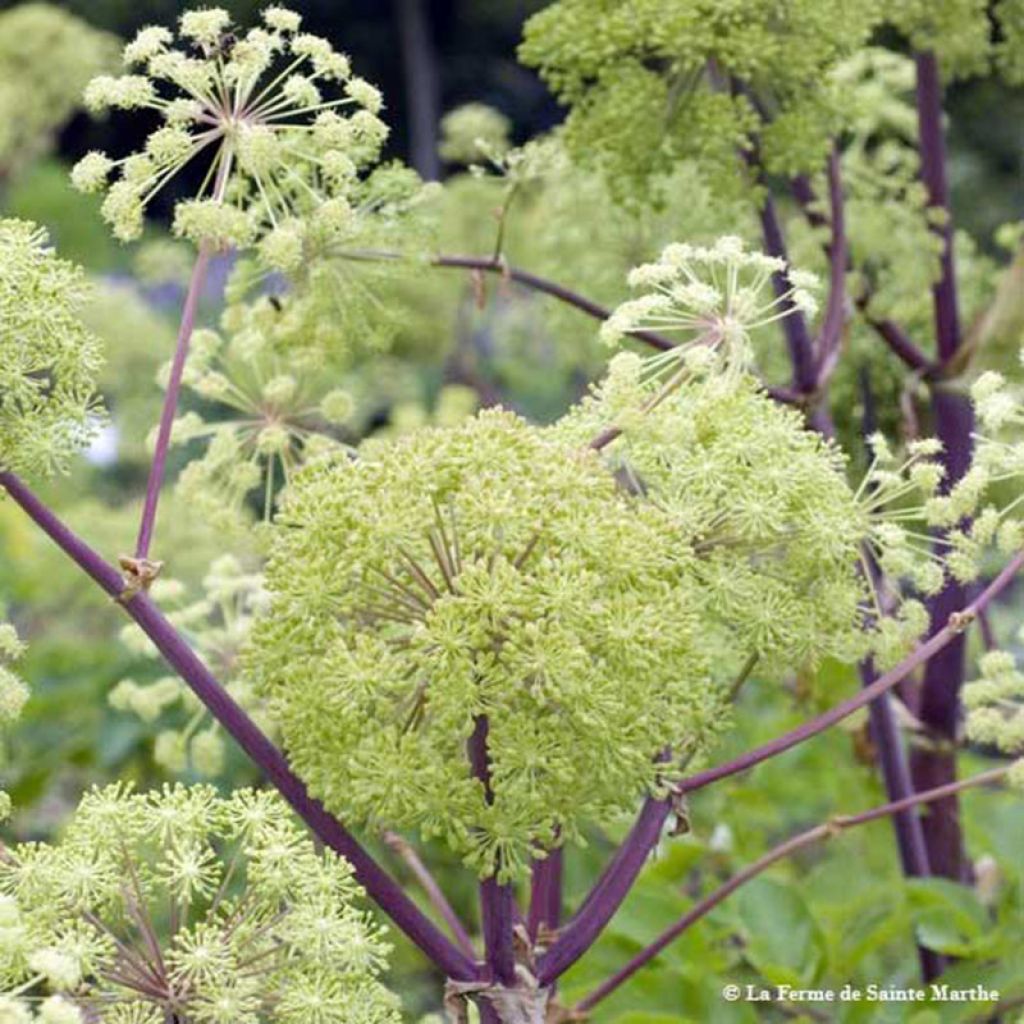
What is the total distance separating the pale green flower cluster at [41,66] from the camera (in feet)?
22.9

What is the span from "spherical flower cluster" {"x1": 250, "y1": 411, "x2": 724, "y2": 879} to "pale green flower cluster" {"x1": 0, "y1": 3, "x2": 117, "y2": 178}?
5948 mm

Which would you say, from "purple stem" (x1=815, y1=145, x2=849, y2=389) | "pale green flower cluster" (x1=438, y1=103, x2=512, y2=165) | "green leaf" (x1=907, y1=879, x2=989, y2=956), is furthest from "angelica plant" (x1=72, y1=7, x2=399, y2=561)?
"pale green flower cluster" (x1=438, y1=103, x2=512, y2=165)

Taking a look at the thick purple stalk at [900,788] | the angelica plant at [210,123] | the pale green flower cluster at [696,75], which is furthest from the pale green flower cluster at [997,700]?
the angelica plant at [210,123]

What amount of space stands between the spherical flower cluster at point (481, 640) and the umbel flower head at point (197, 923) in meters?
0.06

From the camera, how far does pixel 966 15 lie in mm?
1778

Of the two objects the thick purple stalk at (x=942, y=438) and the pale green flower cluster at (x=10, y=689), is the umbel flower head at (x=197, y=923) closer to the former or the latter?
the pale green flower cluster at (x=10, y=689)

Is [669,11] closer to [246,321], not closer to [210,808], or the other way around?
[246,321]

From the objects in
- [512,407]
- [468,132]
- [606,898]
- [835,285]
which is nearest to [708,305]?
[606,898]

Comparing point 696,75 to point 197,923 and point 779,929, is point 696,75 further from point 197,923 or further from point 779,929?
point 197,923

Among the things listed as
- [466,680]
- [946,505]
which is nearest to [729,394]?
[946,505]

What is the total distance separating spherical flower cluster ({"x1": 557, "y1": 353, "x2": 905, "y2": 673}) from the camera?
1114mm

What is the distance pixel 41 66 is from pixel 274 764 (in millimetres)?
6632

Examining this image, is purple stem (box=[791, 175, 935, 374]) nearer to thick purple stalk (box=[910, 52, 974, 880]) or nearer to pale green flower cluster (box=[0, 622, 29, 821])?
thick purple stalk (box=[910, 52, 974, 880])

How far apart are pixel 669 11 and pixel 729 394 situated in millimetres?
490
